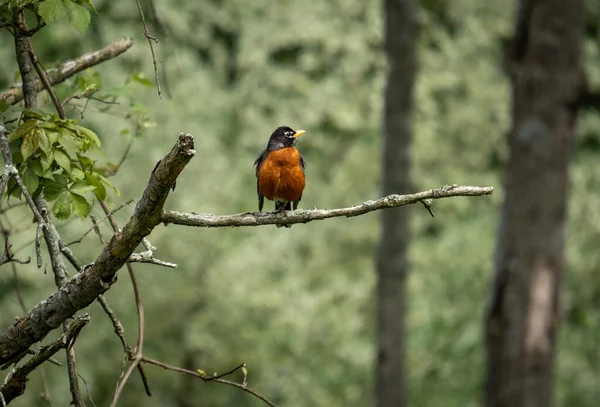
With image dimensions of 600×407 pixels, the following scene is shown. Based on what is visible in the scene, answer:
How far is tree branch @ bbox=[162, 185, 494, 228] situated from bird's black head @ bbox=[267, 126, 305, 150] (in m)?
1.71

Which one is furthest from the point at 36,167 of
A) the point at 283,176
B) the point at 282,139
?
the point at 282,139

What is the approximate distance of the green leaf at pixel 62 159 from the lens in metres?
2.84

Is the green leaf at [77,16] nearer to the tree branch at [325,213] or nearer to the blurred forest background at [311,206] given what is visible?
the tree branch at [325,213]

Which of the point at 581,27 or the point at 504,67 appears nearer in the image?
the point at 581,27

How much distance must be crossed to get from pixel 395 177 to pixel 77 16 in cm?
711

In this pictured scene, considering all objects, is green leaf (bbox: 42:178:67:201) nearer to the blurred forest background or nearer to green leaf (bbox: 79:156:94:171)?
green leaf (bbox: 79:156:94:171)

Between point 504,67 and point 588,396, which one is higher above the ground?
point 504,67

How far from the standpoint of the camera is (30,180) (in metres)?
2.87

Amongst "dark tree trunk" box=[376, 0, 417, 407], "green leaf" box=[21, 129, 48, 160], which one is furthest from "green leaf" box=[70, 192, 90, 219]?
"dark tree trunk" box=[376, 0, 417, 407]

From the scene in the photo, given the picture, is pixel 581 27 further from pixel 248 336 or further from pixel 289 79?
pixel 289 79

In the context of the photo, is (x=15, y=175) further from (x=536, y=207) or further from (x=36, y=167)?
(x=536, y=207)

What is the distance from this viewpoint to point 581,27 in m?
7.59

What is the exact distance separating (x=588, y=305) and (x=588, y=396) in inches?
59.8

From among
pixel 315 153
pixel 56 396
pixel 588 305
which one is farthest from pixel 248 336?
pixel 588 305
